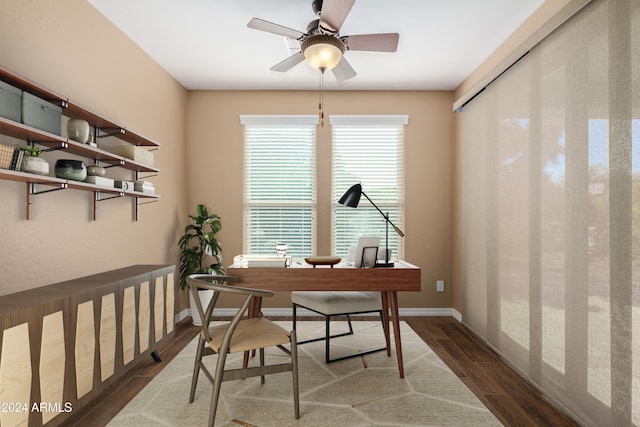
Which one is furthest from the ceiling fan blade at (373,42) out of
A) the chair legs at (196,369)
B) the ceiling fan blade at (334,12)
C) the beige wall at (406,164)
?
the chair legs at (196,369)

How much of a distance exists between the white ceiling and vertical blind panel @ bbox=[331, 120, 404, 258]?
0.57 metres

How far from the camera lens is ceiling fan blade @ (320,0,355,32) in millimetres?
2079

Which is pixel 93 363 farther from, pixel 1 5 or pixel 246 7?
pixel 246 7

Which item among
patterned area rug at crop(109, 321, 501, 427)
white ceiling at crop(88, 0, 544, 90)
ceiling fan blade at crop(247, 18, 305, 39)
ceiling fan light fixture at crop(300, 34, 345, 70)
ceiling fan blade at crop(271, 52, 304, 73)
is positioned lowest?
patterned area rug at crop(109, 321, 501, 427)

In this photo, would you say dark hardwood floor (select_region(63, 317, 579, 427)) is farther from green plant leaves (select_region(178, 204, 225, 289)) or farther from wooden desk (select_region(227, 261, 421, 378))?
wooden desk (select_region(227, 261, 421, 378))

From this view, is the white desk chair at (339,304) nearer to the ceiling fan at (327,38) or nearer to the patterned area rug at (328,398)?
the patterned area rug at (328,398)

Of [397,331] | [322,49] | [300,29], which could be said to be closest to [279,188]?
[300,29]

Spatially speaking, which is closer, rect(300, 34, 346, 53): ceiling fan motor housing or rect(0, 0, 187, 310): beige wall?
rect(0, 0, 187, 310): beige wall

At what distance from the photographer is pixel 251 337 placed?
6.73ft

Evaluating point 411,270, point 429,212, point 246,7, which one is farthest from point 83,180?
point 429,212

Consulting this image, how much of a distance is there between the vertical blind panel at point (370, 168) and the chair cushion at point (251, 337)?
228 cm

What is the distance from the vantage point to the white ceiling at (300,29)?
2.71 meters

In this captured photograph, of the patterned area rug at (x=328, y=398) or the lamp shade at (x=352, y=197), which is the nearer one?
the patterned area rug at (x=328, y=398)

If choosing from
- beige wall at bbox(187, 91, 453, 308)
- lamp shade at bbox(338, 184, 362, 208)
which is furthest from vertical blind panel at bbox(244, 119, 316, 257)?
lamp shade at bbox(338, 184, 362, 208)
